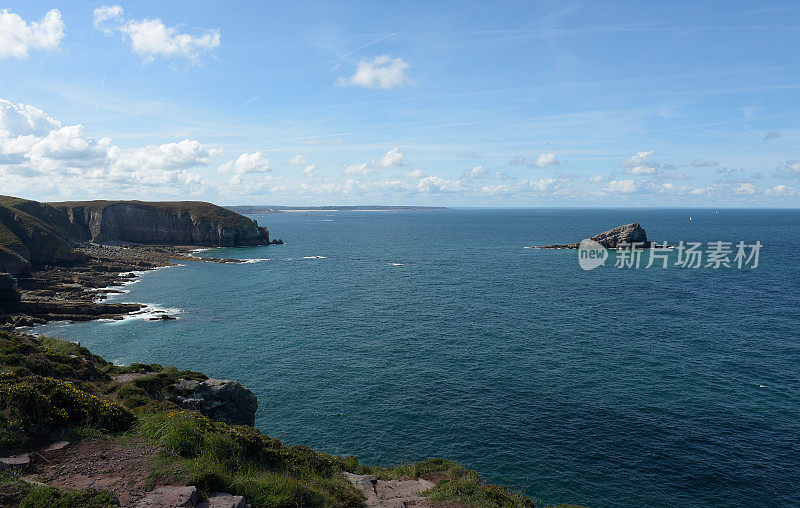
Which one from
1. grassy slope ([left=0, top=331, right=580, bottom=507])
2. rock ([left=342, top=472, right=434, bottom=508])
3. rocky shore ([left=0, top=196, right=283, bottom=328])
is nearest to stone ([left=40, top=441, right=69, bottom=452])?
grassy slope ([left=0, top=331, right=580, bottom=507])

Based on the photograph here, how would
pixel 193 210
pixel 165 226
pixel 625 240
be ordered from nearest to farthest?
pixel 625 240, pixel 165 226, pixel 193 210

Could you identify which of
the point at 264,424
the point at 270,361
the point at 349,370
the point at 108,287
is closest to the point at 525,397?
the point at 349,370

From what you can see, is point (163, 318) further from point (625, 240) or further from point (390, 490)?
point (625, 240)

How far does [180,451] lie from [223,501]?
395cm

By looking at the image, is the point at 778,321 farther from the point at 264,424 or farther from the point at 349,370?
the point at 264,424

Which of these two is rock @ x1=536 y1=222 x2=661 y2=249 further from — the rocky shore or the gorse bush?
the gorse bush

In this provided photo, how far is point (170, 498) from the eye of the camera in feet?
45.6

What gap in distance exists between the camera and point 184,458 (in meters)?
16.8

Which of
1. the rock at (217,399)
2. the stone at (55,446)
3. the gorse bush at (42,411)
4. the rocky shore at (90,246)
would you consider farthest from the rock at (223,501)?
the rocky shore at (90,246)

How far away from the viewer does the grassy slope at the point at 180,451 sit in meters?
15.5

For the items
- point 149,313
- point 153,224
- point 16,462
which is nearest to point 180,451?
point 16,462

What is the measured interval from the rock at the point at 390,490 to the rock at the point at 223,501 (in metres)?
5.88
